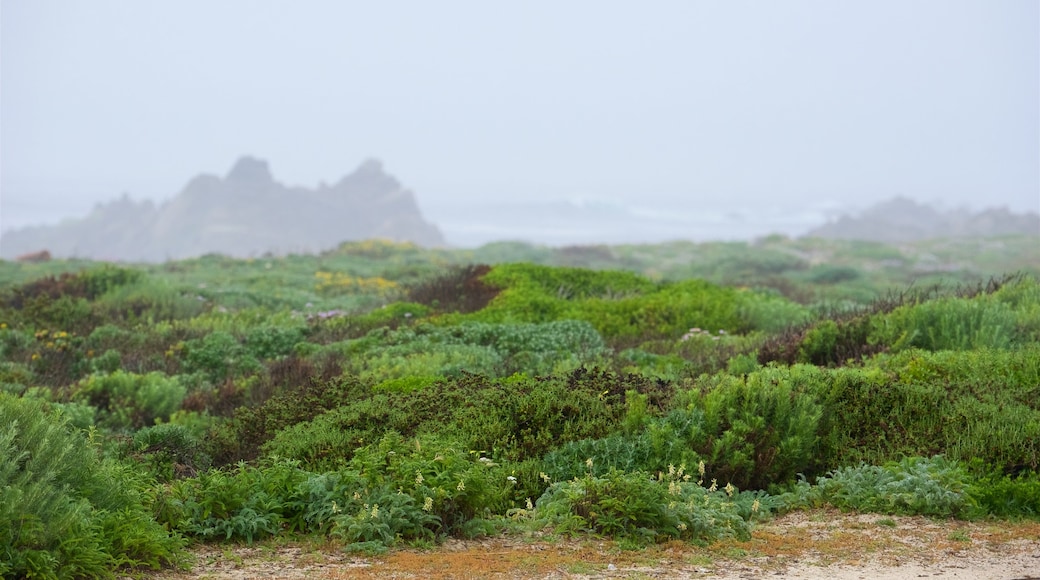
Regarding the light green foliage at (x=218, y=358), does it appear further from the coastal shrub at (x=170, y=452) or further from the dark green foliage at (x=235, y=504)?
the dark green foliage at (x=235, y=504)

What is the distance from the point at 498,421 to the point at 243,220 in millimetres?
90038

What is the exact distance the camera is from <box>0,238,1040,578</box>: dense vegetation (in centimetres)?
578

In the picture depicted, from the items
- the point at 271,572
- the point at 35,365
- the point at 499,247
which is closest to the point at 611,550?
the point at 271,572

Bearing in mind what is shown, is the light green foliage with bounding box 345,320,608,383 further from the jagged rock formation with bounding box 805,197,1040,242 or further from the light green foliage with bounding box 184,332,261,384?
the jagged rock formation with bounding box 805,197,1040,242

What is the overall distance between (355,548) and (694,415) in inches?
120

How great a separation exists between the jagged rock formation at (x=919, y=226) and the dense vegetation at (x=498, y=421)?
63647mm

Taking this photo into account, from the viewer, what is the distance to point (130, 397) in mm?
10336

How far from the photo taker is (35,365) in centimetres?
1206

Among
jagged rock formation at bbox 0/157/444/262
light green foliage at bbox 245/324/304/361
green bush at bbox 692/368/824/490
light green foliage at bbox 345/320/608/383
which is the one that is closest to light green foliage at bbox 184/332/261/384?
light green foliage at bbox 245/324/304/361

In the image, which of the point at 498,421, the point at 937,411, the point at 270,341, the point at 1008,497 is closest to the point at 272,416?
the point at 498,421

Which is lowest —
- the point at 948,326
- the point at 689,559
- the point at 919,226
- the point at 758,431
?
the point at 919,226

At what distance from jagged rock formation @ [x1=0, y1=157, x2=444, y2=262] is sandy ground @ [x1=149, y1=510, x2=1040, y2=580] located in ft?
280

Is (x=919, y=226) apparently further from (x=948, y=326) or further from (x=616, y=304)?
(x=948, y=326)

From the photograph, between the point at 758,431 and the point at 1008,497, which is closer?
the point at 1008,497
